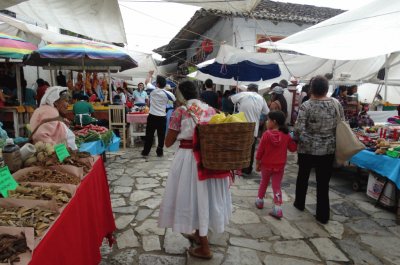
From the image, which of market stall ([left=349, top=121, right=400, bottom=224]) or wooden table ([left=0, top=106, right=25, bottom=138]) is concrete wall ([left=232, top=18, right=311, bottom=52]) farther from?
market stall ([left=349, top=121, right=400, bottom=224])

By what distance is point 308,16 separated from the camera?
15.5m

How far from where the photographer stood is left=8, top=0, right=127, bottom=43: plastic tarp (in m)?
4.91

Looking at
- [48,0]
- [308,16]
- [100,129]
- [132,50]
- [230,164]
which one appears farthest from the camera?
[308,16]

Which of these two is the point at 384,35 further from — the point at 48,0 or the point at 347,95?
the point at 48,0

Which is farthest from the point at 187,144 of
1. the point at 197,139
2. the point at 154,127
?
the point at 154,127

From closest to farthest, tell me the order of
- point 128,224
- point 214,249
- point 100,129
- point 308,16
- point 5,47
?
point 214,249, point 128,224, point 100,129, point 5,47, point 308,16

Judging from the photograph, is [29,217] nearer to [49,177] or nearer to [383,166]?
[49,177]

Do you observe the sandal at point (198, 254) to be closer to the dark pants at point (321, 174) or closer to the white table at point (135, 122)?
the dark pants at point (321, 174)

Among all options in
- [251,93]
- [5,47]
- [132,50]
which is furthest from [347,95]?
[132,50]

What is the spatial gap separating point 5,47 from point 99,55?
81.6 inches

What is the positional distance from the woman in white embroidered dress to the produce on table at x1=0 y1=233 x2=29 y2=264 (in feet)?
5.24

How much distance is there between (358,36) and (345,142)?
2318 millimetres

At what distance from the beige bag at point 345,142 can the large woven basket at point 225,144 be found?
1867mm

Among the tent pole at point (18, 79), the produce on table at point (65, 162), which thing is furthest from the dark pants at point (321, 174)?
the tent pole at point (18, 79)
